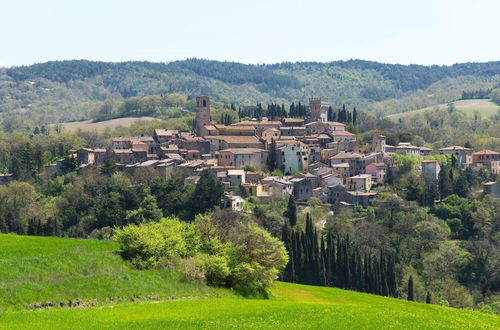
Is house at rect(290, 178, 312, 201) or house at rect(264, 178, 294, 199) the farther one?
house at rect(290, 178, 312, 201)

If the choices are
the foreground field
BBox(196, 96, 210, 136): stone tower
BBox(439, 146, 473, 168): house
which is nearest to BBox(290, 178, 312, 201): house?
BBox(439, 146, 473, 168): house

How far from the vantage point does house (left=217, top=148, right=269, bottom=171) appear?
101 metres

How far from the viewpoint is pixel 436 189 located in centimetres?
9412

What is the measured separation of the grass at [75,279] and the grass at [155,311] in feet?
0.15

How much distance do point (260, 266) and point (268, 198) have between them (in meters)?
51.1

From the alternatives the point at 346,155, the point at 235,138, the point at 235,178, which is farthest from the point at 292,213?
the point at 235,138

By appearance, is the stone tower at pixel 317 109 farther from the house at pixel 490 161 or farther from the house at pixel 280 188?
the house at pixel 280 188

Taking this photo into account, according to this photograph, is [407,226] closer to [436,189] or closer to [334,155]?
[436,189]

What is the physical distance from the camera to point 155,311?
31.1 m

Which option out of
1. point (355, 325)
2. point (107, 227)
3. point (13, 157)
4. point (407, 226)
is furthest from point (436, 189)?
point (355, 325)

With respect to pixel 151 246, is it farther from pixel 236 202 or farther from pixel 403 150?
pixel 403 150

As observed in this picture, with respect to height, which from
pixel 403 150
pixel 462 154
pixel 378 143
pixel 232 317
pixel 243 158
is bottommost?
pixel 462 154

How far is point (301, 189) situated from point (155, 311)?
6499 cm

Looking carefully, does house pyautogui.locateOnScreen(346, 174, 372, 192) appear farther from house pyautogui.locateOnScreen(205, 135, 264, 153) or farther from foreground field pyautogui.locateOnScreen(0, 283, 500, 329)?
foreground field pyautogui.locateOnScreen(0, 283, 500, 329)
